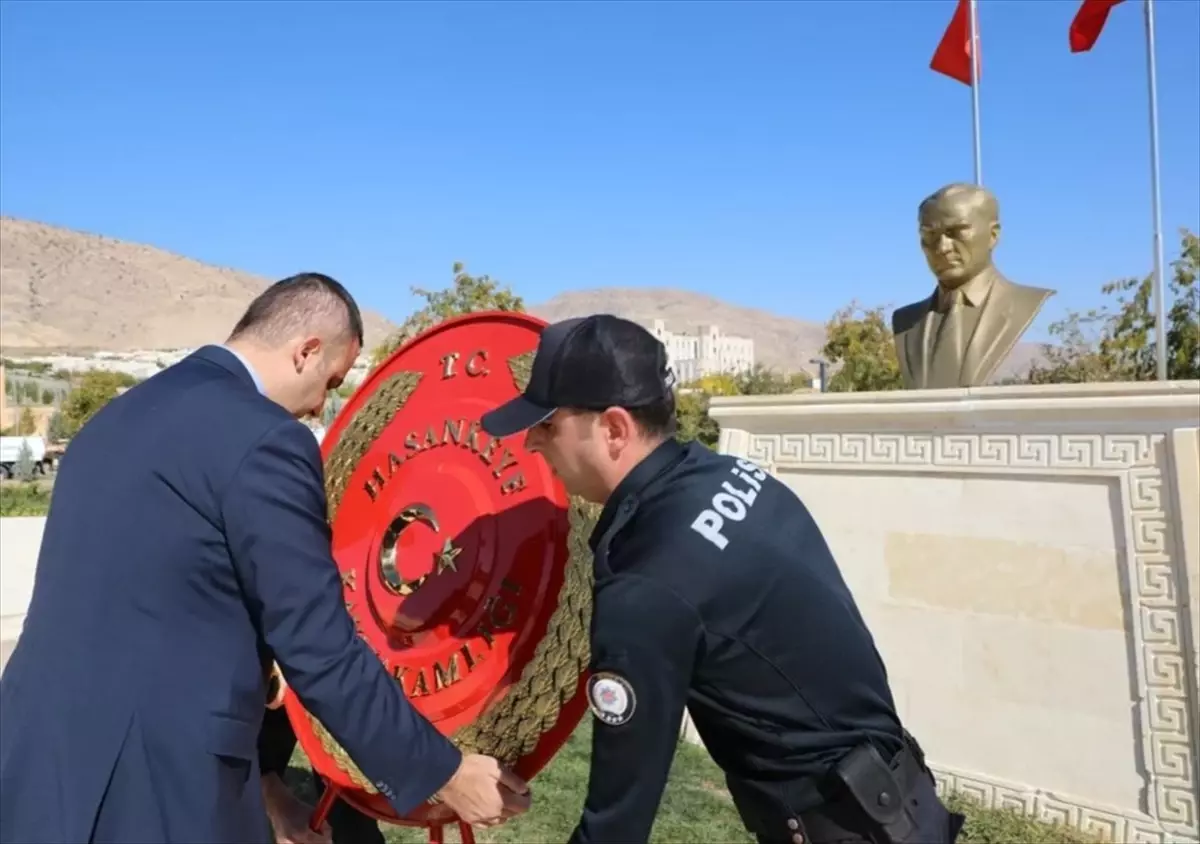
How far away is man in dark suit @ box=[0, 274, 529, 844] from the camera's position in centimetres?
164

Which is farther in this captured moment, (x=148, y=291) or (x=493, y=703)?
(x=148, y=291)

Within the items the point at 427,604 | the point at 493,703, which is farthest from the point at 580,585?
the point at 427,604

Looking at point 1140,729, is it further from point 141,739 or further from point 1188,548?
point 141,739

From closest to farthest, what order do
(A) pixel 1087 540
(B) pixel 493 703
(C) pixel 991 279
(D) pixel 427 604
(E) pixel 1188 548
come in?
(B) pixel 493 703 < (D) pixel 427 604 < (E) pixel 1188 548 < (A) pixel 1087 540 < (C) pixel 991 279

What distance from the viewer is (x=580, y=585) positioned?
1934mm

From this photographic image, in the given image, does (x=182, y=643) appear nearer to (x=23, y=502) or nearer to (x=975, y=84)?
(x=975, y=84)

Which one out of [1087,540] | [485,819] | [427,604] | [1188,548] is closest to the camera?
[485,819]

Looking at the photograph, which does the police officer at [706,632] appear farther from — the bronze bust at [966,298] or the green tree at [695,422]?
the green tree at [695,422]

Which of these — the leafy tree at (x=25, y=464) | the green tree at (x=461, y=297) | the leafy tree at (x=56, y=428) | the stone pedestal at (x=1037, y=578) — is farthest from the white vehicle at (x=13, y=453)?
the stone pedestal at (x=1037, y=578)

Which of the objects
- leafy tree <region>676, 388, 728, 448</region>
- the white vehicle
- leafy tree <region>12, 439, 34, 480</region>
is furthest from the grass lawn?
Answer: the white vehicle

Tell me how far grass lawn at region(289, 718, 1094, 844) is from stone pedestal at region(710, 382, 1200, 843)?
6.1 inches

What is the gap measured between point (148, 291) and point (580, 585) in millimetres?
106907

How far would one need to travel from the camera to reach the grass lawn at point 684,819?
3.84m

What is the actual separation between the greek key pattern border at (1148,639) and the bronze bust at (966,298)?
1.70ft
